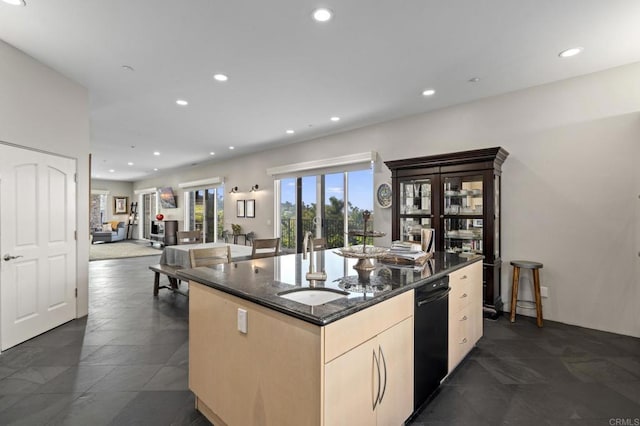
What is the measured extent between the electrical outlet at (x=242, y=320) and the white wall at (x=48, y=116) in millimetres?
3087

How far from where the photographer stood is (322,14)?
2350 millimetres

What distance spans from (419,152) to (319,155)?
2108 mm

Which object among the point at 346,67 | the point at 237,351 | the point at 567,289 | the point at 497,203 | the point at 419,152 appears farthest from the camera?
the point at 419,152

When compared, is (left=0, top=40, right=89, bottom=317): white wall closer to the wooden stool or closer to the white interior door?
the white interior door

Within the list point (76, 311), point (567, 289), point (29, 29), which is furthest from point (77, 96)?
point (567, 289)

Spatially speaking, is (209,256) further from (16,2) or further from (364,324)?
(16,2)

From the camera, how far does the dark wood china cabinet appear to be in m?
3.62

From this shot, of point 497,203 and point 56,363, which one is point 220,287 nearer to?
point 56,363

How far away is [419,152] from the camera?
4.71 metres

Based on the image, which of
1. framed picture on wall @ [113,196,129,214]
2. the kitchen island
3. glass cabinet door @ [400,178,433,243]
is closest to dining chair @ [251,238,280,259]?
glass cabinet door @ [400,178,433,243]

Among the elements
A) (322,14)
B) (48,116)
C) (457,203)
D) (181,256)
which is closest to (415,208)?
(457,203)

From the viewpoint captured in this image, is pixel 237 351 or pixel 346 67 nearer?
pixel 237 351

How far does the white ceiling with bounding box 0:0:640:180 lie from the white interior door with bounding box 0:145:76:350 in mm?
1140

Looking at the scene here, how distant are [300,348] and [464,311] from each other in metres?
1.77
